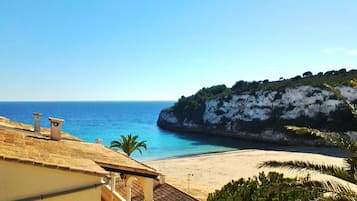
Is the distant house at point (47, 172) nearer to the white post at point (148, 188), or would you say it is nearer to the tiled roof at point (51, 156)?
the tiled roof at point (51, 156)

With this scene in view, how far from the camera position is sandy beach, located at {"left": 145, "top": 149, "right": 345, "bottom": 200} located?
101ft

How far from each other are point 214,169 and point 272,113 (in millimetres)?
34183

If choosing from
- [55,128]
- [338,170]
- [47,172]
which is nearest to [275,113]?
[55,128]

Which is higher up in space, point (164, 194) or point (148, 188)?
point (148, 188)

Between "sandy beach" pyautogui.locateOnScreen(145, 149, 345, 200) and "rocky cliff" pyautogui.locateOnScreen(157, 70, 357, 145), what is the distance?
15.8 m

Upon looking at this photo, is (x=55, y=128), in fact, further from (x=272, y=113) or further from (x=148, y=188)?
(x=272, y=113)

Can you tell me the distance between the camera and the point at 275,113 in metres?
69.7

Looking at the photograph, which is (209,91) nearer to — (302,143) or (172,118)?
(172,118)

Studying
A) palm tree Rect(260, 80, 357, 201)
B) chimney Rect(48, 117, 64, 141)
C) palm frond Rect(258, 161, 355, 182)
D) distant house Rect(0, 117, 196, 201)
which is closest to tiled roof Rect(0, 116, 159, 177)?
distant house Rect(0, 117, 196, 201)

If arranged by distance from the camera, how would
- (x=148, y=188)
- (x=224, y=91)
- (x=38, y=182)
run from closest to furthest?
(x=38, y=182) → (x=148, y=188) → (x=224, y=91)

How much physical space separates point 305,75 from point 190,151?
49.1 metres

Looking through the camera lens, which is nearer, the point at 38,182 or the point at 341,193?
the point at 38,182

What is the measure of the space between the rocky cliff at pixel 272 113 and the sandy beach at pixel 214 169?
1575 cm

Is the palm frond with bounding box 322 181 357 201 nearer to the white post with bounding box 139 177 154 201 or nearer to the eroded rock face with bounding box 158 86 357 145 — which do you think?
the white post with bounding box 139 177 154 201
